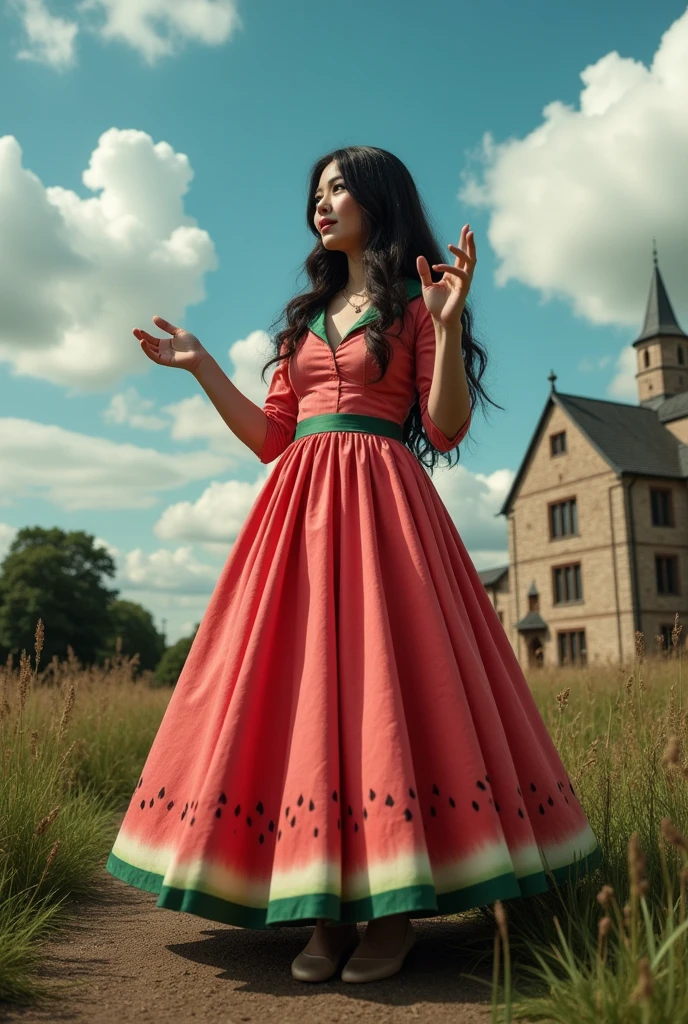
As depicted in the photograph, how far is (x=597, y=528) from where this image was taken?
85.6ft

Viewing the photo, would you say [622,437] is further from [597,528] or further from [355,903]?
[355,903]

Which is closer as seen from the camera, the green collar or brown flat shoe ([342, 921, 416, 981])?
brown flat shoe ([342, 921, 416, 981])

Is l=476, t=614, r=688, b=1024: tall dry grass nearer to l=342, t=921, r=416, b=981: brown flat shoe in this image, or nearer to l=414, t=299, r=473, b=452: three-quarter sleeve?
l=342, t=921, r=416, b=981: brown flat shoe

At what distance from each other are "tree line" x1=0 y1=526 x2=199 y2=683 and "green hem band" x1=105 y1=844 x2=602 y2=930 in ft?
108

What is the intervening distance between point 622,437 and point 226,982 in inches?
1070

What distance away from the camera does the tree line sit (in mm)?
36781

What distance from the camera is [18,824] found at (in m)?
3.07

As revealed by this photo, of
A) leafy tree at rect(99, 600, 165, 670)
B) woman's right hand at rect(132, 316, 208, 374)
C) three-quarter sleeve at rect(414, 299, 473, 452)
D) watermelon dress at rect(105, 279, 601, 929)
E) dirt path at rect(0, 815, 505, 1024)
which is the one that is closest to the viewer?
dirt path at rect(0, 815, 505, 1024)

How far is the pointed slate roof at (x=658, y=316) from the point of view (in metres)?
35.4

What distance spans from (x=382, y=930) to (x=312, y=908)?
1.05ft

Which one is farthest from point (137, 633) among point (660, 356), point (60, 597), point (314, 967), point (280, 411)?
point (314, 967)

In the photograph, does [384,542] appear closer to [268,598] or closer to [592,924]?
[268,598]

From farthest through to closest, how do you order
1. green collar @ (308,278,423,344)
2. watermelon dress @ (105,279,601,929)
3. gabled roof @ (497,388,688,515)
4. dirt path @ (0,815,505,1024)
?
gabled roof @ (497,388,688,515), green collar @ (308,278,423,344), watermelon dress @ (105,279,601,929), dirt path @ (0,815,505,1024)

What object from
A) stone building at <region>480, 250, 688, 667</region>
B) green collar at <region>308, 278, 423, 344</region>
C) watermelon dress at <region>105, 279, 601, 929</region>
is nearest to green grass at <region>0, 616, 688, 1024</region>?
watermelon dress at <region>105, 279, 601, 929</region>
